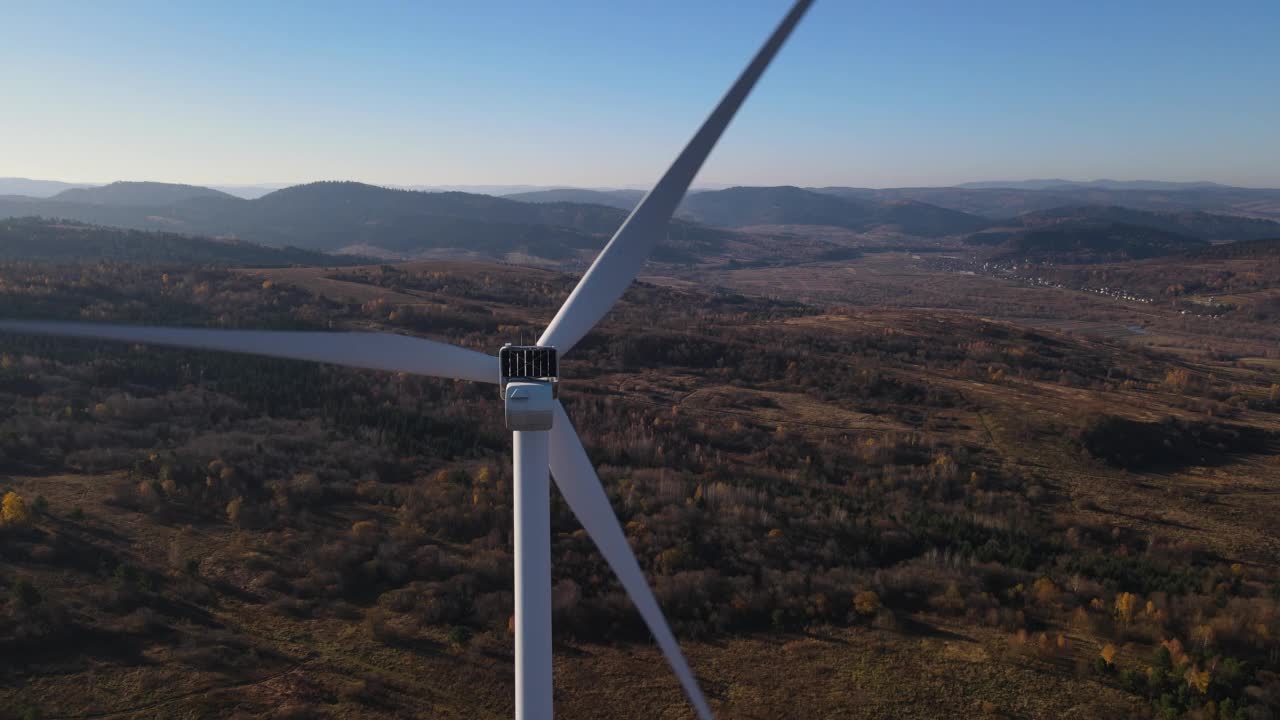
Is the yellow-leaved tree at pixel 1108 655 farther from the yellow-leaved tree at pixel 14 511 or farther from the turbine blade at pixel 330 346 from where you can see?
the yellow-leaved tree at pixel 14 511

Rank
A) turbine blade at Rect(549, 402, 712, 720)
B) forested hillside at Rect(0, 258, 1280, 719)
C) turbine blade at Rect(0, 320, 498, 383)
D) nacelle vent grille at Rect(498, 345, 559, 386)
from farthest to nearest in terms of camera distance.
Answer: forested hillside at Rect(0, 258, 1280, 719)
turbine blade at Rect(549, 402, 712, 720)
nacelle vent grille at Rect(498, 345, 559, 386)
turbine blade at Rect(0, 320, 498, 383)

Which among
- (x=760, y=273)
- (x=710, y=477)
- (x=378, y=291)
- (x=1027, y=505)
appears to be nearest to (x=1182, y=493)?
(x=1027, y=505)

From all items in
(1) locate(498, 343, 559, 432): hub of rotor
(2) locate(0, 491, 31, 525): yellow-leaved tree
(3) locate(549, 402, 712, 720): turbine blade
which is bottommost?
(2) locate(0, 491, 31, 525): yellow-leaved tree

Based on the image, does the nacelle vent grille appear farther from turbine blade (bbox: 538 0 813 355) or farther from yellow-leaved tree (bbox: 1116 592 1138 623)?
yellow-leaved tree (bbox: 1116 592 1138 623)

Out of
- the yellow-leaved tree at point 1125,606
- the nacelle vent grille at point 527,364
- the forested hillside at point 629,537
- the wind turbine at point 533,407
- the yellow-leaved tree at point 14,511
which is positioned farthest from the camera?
the yellow-leaved tree at point 14,511

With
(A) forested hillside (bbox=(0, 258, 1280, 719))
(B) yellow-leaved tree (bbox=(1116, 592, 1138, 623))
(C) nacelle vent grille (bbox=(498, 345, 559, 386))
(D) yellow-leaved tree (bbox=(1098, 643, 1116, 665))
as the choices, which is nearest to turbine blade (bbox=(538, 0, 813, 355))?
(C) nacelle vent grille (bbox=(498, 345, 559, 386))

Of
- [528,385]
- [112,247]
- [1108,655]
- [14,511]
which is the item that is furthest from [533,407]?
[112,247]

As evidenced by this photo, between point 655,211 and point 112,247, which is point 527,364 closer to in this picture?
point 655,211

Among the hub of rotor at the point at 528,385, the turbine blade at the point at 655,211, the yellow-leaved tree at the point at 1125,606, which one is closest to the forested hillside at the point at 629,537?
the yellow-leaved tree at the point at 1125,606
